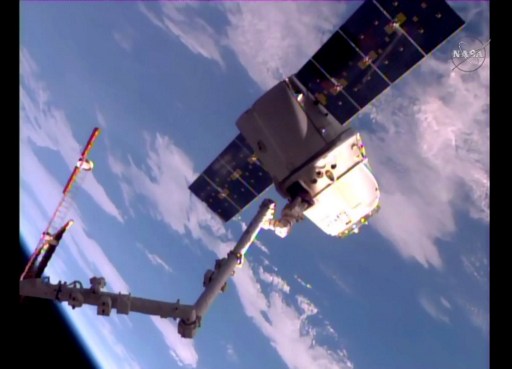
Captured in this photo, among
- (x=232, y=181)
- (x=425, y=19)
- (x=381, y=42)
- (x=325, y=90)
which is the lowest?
(x=425, y=19)

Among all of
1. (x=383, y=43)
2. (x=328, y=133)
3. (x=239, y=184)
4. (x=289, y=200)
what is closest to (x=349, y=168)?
(x=328, y=133)

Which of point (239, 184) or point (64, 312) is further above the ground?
point (64, 312)

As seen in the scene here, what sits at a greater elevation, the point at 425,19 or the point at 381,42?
the point at 381,42

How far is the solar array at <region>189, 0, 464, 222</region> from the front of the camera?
11688 millimetres

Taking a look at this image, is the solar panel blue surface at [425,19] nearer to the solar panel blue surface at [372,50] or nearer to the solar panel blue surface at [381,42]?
the solar panel blue surface at [372,50]

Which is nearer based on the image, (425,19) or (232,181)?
(425,19)

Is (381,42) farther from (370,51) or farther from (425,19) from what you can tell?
(425,19)

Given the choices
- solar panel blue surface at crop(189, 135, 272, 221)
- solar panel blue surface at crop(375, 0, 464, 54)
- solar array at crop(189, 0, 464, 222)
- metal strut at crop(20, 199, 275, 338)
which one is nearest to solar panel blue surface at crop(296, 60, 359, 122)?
solar array at crop(189, 0, 464, 222)

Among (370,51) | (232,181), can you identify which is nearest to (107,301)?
(232,181)

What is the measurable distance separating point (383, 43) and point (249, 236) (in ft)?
23.7

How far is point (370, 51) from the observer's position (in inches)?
499

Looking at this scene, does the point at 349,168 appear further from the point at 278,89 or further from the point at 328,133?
the point at 278,89

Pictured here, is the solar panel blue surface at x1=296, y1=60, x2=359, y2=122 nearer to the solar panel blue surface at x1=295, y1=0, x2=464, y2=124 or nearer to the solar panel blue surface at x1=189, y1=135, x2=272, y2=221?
the solar panel blue surface at x1=295, y1=0, x2=464, y2=124

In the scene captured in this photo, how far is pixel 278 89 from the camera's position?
12297 millimetres
